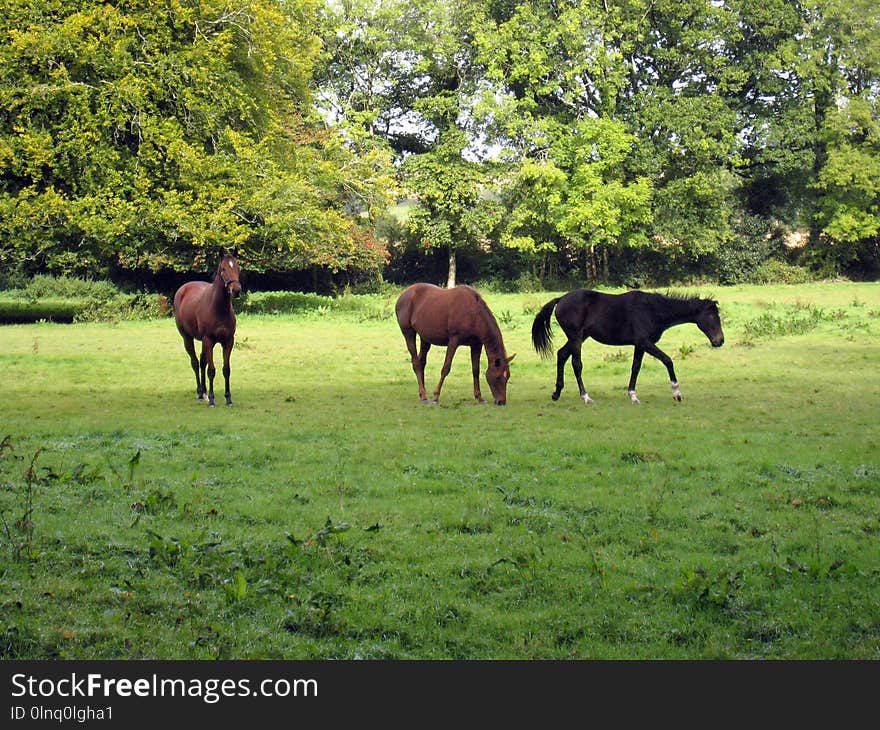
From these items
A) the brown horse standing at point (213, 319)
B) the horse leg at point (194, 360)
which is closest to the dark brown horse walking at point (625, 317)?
the brown horse standing at point (213, 319)

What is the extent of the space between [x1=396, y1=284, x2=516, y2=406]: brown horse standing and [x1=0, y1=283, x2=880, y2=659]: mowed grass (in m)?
0.48

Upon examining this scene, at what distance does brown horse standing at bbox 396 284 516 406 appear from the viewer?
1502 cm

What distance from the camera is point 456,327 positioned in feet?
50.0

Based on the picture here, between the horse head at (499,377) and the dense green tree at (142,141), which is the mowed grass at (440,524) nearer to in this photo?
the horse head at (499,377)

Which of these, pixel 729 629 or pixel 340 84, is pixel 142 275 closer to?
pixel 340 84

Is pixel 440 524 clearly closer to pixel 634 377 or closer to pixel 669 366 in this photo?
pixel 669 366

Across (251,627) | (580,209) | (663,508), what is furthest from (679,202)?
(251,627)

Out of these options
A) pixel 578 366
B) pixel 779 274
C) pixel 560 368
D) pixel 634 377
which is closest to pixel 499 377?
pixel 560 368

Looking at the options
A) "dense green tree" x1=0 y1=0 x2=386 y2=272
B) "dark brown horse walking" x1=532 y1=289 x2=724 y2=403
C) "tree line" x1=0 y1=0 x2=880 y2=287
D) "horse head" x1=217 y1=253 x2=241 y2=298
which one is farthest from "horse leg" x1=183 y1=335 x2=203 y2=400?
"tree line" x1=0 y1=0 x2=880 y2=287

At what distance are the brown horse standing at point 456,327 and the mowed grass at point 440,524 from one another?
0.48 m

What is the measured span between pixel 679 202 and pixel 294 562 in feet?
146

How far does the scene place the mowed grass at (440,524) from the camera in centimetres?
546

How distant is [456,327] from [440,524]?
7724 millimetres

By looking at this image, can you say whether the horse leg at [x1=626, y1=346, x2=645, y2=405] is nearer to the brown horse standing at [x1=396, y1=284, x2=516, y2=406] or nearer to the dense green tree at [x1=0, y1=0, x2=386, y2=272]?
the brown horse standing at [x1=396, y1=284, x2=516, y2=406]
